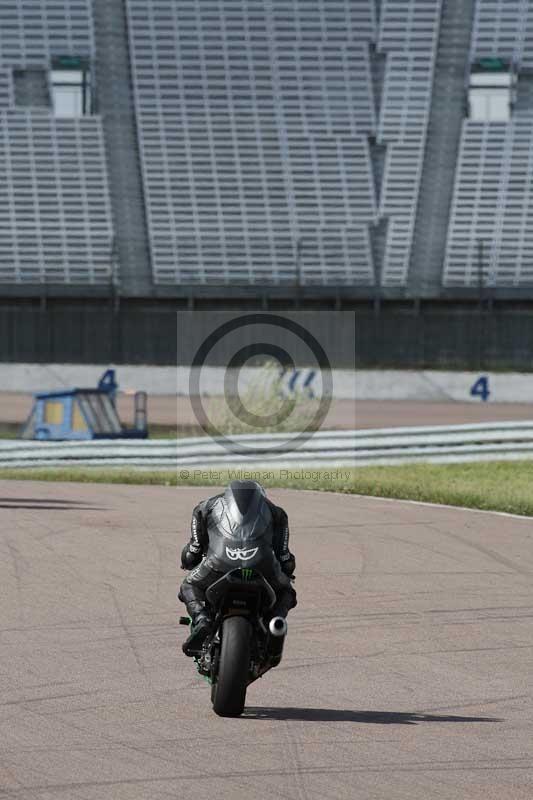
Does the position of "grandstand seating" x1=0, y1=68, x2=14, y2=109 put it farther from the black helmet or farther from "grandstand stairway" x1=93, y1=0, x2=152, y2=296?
the black helmet

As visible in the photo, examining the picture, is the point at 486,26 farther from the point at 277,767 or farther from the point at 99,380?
the point at 277,767

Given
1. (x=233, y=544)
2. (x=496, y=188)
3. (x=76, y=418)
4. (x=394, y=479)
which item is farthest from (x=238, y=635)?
(x=496, y=188)

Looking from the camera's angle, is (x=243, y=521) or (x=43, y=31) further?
(x=43, y=31)

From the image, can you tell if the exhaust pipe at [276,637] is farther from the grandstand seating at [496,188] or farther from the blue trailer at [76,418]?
the grandstand seating at [496,188]

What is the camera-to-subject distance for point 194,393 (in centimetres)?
3578

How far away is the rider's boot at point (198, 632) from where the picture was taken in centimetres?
736

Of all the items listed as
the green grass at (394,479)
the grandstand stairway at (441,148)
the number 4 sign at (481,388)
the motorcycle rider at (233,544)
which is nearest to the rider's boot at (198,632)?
the motorcycle rider at (233,544)

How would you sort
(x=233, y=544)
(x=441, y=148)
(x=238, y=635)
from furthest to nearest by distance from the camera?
(x=441, y=148)
(x=233, y=544)
(x=238, y=635)

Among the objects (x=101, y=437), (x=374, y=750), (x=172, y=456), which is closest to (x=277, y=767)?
(x=374, y=750)

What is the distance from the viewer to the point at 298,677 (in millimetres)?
8484

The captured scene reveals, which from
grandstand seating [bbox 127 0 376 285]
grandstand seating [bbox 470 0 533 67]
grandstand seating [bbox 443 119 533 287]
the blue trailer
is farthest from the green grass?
grandstand seating [bbox 470 0 533 67]

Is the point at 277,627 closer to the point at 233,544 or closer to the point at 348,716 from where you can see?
the point at 233,544

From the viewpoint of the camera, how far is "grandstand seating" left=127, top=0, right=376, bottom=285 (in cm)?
4075

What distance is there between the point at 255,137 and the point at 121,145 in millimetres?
4202
